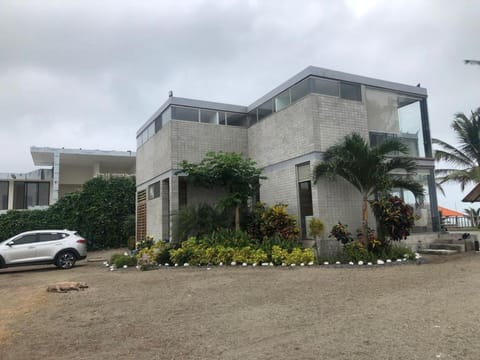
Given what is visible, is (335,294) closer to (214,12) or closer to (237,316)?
(237,316)

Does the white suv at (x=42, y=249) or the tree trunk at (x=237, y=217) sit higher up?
the tree trunk at (x=237, y=217)

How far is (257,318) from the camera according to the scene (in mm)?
5715

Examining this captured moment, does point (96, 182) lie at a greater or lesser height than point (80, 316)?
greater

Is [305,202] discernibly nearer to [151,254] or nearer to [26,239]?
[151,254]

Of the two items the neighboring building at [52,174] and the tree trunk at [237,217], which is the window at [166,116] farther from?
the neighboring building at [52,174]

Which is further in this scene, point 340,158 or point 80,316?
point 340,158

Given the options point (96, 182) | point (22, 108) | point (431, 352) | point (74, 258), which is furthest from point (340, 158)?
point (96, 182)

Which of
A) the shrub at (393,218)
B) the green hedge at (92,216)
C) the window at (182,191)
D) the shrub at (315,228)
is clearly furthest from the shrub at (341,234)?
the green hedge at (92,216)

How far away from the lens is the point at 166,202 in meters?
16.5

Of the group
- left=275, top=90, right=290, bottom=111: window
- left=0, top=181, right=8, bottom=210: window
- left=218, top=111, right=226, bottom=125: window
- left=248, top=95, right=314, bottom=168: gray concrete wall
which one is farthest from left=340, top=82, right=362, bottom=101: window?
left=0, top=181, right=8, bottom=210: window

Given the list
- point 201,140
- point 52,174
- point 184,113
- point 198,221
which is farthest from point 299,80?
point 52,174

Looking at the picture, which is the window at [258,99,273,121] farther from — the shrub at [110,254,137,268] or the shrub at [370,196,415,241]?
the shrub at [110,254,137,268]

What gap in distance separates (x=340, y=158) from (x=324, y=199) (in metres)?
1.61

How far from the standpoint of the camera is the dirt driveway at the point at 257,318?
4332 millimetres
